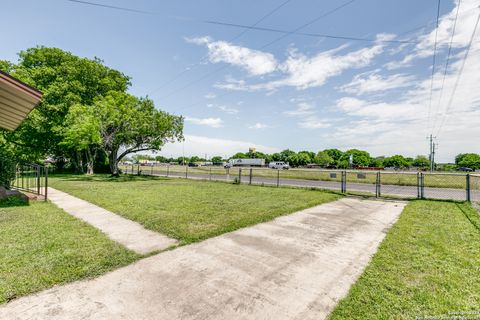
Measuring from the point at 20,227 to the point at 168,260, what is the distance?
14.0 ft

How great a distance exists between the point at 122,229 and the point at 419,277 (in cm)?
588

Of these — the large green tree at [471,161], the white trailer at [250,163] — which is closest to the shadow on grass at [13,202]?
the white trailer at [250,163]

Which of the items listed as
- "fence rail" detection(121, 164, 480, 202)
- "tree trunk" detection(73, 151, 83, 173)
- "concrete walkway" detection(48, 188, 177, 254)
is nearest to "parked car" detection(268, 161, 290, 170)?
"fence rail" detection(121, 164, 480, 202)

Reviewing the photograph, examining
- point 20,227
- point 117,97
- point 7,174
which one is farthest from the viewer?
point 117,97

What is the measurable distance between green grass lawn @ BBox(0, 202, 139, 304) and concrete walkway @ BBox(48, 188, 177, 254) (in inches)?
8.7

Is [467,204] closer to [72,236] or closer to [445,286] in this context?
[445,286]

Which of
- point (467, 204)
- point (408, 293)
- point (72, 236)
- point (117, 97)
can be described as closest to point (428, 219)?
point (467, 204)

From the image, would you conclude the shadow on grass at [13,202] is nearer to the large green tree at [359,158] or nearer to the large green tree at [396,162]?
the large green tree at [359,158]

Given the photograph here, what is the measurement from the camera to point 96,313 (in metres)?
2.44

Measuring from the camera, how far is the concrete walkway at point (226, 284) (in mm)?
2492

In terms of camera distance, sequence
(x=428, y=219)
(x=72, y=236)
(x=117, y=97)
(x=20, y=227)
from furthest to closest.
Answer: (x=117, y=97) < (x=428, y=219) < (x=20, y=227) < (x=72, y=236)

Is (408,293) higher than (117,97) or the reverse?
the reverse

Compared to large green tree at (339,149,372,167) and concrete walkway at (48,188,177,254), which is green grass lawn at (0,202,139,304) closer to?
concrete walkway at (48,188,177,254)

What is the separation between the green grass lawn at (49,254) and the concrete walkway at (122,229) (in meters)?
0.22
